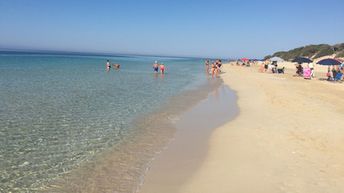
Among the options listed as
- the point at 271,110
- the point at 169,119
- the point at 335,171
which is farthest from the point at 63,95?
the point at 335,171

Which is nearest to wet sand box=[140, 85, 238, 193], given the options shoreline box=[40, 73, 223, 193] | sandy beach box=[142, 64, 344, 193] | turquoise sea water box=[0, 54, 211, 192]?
sandy beach box=[142, 64, 344, 193]

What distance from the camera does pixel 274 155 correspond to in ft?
25.3

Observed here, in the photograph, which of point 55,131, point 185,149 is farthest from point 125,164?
point 55,131

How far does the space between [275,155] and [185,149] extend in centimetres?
208

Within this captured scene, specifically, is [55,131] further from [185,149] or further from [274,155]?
[274,155]

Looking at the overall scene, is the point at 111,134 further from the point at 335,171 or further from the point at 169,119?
the point at 335,171

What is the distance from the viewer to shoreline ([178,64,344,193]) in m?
6.07

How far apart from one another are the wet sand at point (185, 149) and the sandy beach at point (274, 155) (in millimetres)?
117

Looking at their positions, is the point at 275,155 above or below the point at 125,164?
above

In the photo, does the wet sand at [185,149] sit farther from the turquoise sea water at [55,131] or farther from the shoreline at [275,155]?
the turquoise sea water at [55,131]

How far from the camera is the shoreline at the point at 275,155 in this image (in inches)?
239

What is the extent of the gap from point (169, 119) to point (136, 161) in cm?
462

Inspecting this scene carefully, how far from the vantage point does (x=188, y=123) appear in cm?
1147

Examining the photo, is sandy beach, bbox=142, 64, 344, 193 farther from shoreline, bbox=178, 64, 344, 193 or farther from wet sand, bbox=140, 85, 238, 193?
wet sand, bbox=140, 85, 238, 193
